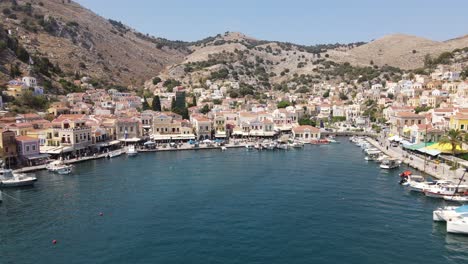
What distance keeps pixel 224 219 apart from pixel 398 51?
143700 millimetres

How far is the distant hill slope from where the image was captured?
5344 inches

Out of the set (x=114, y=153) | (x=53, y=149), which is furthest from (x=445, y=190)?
(x=53, y=149)

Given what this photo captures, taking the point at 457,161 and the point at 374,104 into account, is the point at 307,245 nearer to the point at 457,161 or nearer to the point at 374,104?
the point at 457,161

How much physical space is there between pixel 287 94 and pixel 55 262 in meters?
98.4

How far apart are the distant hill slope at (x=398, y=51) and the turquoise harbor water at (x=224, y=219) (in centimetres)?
11051

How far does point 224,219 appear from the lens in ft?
84.2

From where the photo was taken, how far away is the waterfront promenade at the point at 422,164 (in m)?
35.4

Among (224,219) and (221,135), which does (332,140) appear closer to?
(221,135)

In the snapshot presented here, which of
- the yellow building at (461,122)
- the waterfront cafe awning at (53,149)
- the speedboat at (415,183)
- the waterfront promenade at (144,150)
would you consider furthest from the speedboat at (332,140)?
the waterfront cafe awning at (53,149)

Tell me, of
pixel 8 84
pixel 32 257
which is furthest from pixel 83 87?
pixel 32 257

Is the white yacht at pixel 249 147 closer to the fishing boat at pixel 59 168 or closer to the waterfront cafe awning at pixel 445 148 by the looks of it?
the waterfront cafe awning at pixel 445 148

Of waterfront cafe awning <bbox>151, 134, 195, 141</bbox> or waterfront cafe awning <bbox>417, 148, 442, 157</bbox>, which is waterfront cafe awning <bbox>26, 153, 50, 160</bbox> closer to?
waterfront cafe awning <bbox>151, 134, 195, 141</bbox>

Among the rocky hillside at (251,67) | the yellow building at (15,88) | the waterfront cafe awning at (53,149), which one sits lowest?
the waterfront cafe awning at (53,149)

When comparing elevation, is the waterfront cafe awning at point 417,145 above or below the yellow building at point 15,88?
below
